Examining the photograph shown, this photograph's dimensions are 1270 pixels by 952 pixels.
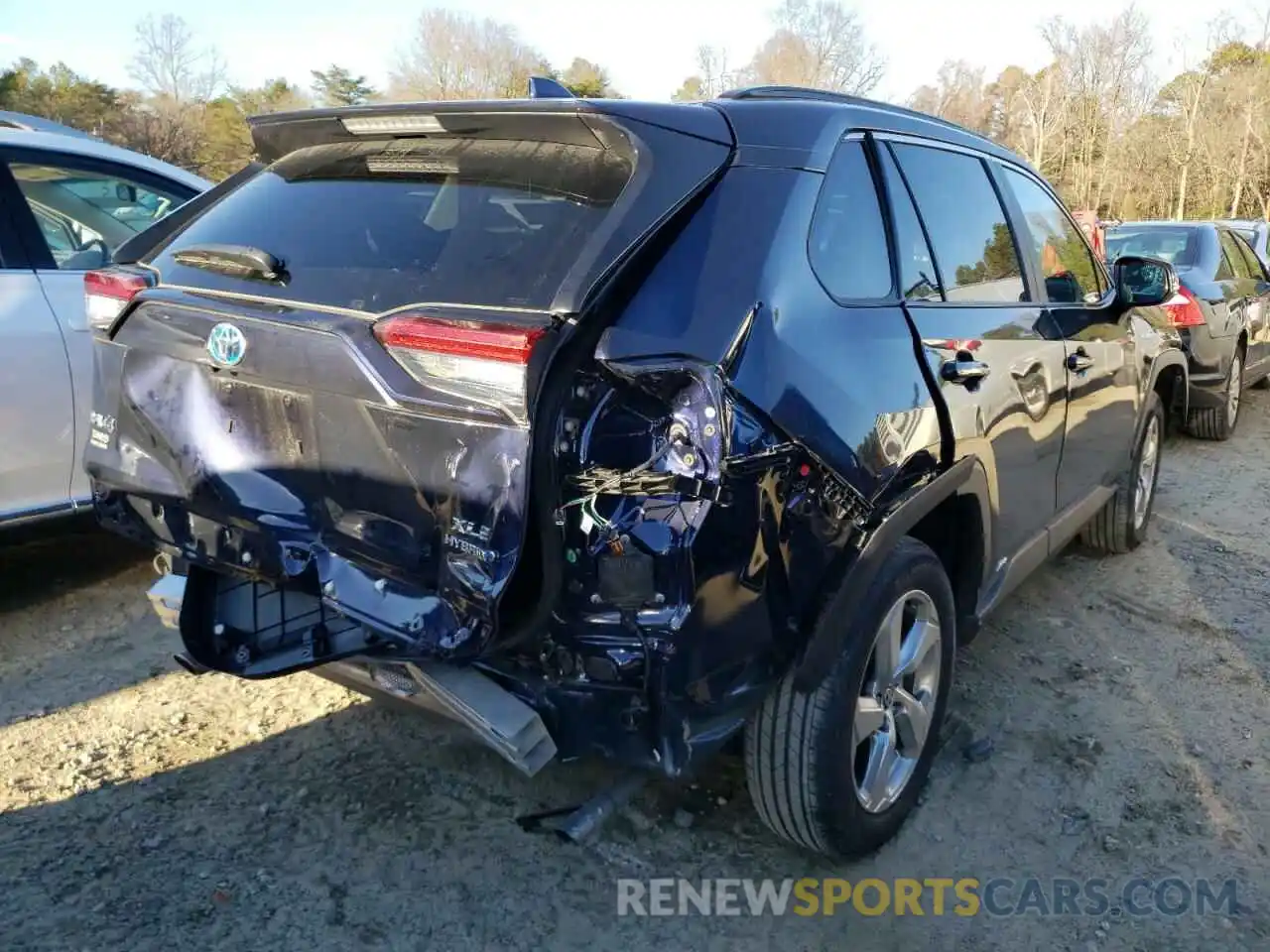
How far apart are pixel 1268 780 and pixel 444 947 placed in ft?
8.25

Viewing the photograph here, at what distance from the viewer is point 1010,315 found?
3172 millimetres

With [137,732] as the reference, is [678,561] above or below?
above

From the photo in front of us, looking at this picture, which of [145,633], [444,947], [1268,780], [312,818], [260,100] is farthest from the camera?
[260,100]

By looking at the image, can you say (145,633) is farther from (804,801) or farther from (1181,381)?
(1181,381)

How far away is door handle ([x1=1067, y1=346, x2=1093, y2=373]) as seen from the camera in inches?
140

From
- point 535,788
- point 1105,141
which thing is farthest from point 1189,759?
point 1105,141

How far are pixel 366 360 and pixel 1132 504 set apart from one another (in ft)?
13.4

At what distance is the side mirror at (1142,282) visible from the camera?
4215 millimetres

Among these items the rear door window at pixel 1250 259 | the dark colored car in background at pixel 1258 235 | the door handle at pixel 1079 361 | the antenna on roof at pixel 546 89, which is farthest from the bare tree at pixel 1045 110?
the antenna on roof at pixel 546 89

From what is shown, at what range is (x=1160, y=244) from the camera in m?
8.10

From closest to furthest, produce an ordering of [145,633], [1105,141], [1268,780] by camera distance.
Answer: [1268,780]
[145,633]
[1105,141]

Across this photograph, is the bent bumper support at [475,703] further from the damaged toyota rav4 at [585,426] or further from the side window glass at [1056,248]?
the side window glass at [1056,248]

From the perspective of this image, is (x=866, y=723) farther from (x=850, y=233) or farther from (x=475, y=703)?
(x=850, y=233)

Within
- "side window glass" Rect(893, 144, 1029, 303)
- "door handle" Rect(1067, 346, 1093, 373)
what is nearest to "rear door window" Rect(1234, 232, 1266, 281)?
"door handle" Rect(1067, 346, 1093, 373)
